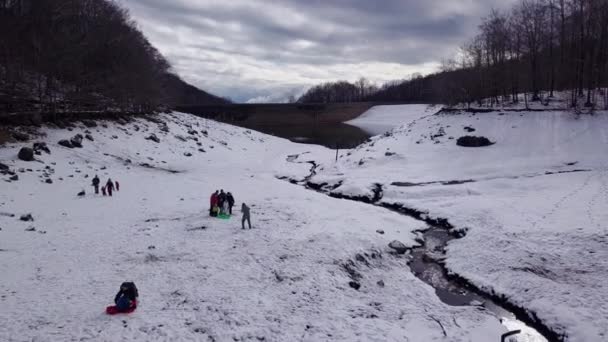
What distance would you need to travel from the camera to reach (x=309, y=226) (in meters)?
18.7

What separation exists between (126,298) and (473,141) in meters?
34.6

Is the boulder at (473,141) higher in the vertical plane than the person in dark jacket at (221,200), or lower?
higher

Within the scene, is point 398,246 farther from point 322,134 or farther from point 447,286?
point 322,134

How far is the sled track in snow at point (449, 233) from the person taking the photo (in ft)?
37.9

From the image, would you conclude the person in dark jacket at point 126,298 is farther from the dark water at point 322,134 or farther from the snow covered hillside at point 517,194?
the dark water at point 322,134

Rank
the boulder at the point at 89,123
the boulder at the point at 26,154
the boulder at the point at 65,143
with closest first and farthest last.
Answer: the boulder at the point at 26,154 → the boulder at the point at 65,143 → the boulder at the point at 89,123

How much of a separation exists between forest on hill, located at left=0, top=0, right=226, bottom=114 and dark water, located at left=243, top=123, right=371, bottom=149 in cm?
2698

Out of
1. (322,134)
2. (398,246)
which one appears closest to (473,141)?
(398,246)

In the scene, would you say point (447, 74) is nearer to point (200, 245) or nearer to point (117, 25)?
point (117, 25)

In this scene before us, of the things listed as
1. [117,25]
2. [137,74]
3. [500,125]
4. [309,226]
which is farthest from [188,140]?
[500,125]

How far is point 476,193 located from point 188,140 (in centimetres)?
3356

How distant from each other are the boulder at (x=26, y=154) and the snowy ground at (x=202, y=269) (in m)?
0.47

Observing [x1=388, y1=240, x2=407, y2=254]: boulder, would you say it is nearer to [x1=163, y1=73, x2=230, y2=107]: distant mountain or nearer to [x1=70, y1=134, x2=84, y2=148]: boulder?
[x1=70, y1=134, x2=84, y2=148]: boulder

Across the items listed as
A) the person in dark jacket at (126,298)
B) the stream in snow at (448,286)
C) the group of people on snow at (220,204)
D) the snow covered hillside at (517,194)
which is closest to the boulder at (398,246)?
the stream in snow at (448,286)
